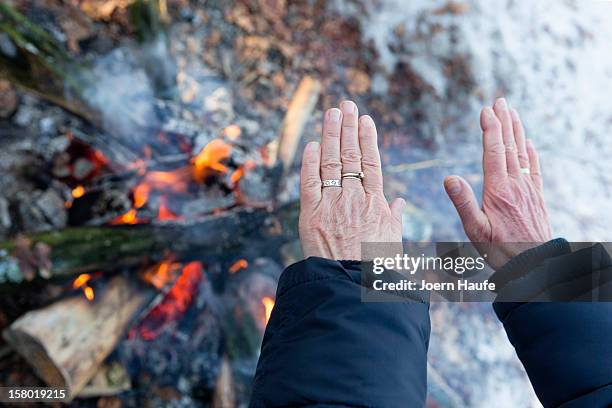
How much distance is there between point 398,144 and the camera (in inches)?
134

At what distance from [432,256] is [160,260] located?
67.1 inches

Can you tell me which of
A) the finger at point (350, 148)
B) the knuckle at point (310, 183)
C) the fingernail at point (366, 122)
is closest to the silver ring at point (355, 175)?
the finger at point (350, 148)

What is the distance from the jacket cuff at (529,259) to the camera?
1620mm

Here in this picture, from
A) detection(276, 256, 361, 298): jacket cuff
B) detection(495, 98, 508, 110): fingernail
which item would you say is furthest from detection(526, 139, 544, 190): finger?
detection(276, 256, 361, 298): jacket cuff

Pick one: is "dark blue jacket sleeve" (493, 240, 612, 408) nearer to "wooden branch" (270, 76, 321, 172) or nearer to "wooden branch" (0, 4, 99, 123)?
"wooden branch" (270, 76, 321, 172)

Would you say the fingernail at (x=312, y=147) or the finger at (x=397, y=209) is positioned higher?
the fingernail at (x=312, y=147)

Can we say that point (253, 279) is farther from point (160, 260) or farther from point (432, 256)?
point (432, 256)

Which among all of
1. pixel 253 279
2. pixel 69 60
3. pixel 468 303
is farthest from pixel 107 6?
pixel 468 303

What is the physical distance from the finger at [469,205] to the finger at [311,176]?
0.60m

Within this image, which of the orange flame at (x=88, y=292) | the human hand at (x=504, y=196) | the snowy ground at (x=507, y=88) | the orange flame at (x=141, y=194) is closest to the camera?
the human hand at (x=504, y=196)

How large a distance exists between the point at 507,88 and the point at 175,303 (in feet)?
10.2

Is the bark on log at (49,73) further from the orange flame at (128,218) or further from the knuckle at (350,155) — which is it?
the knuckle at (350,155)

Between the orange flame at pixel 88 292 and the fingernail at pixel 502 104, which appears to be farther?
the orange flame at pixel 88 292

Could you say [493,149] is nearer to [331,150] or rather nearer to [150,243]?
[331,150]
